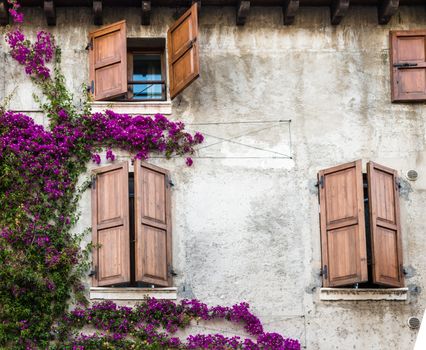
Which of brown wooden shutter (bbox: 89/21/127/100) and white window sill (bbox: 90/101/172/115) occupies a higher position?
brown wooden shutter (bbox: 89/21/127/100)

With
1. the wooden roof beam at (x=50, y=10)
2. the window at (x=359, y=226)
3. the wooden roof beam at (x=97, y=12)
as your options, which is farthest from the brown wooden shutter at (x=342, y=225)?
the wooden roof beam at (x=50, y=10)

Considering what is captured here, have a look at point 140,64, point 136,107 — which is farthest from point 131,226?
point 140,64

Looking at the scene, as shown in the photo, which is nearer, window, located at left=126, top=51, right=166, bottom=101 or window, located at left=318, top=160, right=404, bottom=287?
window, located at left=318, top=160, right=404, bottom=287

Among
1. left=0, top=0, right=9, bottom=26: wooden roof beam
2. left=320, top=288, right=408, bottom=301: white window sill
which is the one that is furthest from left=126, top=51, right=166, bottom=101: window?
left=320, top=288, right=408, bottom=301: white window sill

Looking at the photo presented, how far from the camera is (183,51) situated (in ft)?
64.3

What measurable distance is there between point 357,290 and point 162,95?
4.29 meters

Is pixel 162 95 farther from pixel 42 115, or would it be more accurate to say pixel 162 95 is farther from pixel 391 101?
pixel 391 101

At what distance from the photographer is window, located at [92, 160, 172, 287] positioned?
18641mm

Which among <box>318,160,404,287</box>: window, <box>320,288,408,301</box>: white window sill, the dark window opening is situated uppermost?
the dark window opening

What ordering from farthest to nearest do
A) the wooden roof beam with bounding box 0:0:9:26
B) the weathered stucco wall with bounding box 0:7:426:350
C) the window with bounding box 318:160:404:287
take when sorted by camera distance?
1. the wooden roof beam with bounding box 0:0:9:26
2. the weathered stucco wall with bounding box 0:7:426:350
3. the window with bounding box 318:160:404:287

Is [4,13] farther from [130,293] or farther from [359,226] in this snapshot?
[359,226]

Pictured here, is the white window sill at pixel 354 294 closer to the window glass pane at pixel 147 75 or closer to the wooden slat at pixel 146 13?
the window glass pane at pixel 147 75

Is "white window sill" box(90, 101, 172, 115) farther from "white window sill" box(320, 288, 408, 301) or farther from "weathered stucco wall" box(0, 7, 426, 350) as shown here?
"white window sill" box(320, 288, 408, 301)

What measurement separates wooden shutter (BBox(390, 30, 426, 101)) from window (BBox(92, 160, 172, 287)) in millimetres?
3918
